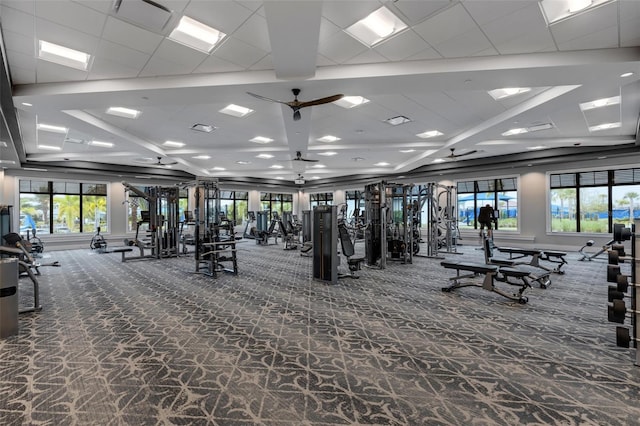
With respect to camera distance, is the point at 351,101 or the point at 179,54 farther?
the point at 351,101

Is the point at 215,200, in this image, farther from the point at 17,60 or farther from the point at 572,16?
the point at 572,16

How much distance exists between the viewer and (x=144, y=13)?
3.28m

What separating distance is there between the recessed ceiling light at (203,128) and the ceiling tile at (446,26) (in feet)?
17.7

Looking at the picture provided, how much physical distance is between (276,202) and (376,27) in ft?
53.3

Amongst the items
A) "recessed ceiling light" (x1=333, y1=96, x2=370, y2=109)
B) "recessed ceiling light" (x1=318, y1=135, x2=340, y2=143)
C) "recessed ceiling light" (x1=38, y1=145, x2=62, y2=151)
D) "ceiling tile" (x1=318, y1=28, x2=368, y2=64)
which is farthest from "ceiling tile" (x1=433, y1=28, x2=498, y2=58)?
"recessed ceiling light" (x1=38, y1=145, x2=62, y2=151)

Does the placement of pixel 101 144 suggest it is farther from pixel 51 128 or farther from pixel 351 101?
pixel 351 101

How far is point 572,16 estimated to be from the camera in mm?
3318

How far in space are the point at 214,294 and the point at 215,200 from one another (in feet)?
10.4

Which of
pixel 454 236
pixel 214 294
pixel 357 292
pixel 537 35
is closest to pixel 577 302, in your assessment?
pixel 357 292

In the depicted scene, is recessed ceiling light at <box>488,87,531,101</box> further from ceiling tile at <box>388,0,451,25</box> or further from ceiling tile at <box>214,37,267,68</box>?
ceiling tile at <box>214,37,267,68</box>

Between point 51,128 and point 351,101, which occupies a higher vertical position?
point 351,101

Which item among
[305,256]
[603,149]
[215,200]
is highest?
[603,149]

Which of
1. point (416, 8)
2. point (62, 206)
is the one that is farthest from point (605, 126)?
point (62, 206)

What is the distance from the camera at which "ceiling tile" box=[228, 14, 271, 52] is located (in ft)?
11.3
